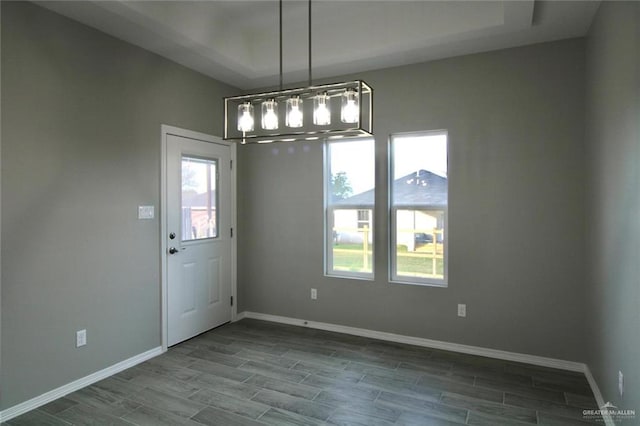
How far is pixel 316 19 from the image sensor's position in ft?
12.4

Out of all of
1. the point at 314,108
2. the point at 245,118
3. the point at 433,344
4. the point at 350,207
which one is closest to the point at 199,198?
the point at 350,207

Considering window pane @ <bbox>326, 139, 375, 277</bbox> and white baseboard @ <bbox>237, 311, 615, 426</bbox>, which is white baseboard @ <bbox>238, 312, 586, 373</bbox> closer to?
white baseboard @ <bbox>237, 311, 615, 426</bbox>

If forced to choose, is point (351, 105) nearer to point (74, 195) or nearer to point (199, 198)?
point (74, 195)

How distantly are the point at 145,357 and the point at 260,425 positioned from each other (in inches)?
61.8

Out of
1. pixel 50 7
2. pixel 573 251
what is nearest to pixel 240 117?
pixel 50 7

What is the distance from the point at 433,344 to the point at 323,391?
137 cm

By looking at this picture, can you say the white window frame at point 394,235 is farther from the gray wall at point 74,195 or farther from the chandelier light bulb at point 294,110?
the gray wall at point 74,195

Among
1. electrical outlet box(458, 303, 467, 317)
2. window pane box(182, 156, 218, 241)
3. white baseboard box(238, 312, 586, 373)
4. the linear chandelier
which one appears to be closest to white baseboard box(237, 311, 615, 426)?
white baseboard box(238, 312, 586, 373)

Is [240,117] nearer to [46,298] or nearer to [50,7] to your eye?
[50,7]

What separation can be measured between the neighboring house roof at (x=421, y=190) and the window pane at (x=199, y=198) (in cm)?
178

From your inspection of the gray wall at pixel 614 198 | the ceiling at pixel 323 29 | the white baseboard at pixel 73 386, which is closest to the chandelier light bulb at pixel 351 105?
the gray wall at pixel 614 198

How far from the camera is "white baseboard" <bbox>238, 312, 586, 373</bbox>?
3285mm

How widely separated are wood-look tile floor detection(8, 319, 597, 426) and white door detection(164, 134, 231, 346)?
428 mm

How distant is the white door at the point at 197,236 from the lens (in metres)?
3.78
